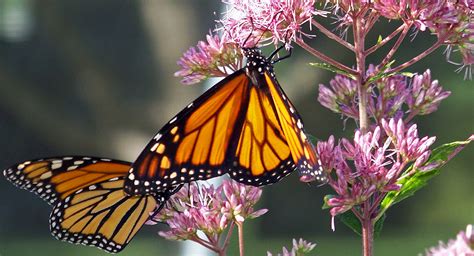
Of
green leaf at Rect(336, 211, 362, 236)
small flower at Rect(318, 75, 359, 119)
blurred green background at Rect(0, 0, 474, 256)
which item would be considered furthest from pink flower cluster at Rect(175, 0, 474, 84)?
blurred green background at Rect(0, 0, 474, 256)

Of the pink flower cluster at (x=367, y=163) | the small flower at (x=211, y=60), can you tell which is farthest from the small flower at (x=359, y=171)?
the small flower at (x=211, y=60)

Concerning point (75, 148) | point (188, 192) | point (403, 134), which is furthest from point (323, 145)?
point (75, 148)

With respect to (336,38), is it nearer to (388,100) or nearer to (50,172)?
(388,100)

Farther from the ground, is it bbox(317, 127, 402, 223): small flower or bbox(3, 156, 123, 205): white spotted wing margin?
bbox(3, 156, 123, 205): white spotted wing margin

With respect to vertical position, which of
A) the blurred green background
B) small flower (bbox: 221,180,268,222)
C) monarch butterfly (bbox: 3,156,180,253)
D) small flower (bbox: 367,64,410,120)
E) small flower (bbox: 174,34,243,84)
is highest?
the blurred green background

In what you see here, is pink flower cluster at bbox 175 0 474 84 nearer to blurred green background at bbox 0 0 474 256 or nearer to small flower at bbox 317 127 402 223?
small flower at bbox 317 127 402 223

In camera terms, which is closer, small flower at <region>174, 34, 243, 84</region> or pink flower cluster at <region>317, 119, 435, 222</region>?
pink flower cluster at <region>317, 119, 435, 222</region>

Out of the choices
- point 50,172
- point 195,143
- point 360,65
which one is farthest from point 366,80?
point 50,172

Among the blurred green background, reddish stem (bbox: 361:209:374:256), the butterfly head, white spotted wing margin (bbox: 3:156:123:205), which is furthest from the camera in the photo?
the blurred green background
